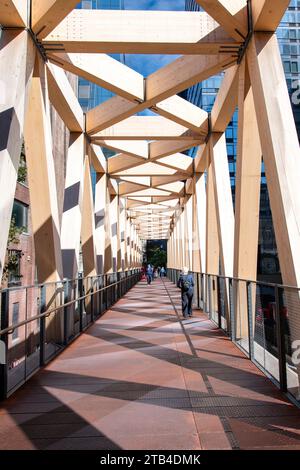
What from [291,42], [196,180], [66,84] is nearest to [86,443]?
[66,84]

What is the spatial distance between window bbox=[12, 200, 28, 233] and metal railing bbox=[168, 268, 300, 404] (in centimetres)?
1834

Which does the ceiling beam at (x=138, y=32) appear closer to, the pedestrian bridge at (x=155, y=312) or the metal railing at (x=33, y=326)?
the pedestrian bridge at (x=155, y=312)

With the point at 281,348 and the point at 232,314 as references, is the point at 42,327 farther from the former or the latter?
the point at 232,314

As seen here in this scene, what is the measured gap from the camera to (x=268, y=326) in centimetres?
522

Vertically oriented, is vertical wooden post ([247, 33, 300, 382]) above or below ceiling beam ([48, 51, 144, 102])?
below

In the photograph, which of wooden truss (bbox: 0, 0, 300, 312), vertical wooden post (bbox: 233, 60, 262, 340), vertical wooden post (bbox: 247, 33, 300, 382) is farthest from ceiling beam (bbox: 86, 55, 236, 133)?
vertical wooden post (bbox: 247, 33, 300, 382)

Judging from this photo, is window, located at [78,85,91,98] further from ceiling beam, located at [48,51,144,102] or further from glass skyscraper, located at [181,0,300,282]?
ceiling beam, located at [48,51,144,102]

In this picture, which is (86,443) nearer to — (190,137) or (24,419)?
(24,419)

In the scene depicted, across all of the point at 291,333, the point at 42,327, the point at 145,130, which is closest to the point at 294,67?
the point at 145,130

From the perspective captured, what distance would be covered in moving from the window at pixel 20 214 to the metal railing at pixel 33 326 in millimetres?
16402

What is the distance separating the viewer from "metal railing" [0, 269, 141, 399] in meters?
4.60

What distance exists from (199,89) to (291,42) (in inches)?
520

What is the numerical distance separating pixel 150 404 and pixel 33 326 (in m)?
2.24

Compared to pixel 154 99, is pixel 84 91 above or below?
above
